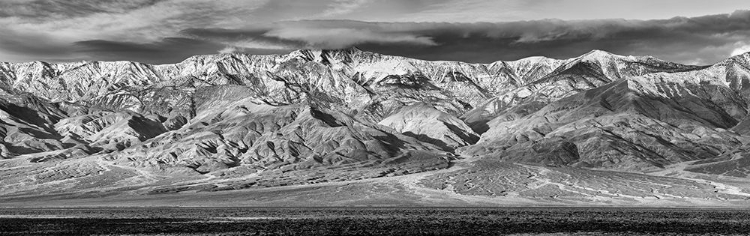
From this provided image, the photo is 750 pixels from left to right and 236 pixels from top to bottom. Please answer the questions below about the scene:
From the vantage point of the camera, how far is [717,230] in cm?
8888

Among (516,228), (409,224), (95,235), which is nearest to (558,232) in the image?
(516,228)

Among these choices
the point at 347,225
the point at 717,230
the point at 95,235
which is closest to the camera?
the point at 95,235

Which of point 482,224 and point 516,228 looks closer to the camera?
point 516,228

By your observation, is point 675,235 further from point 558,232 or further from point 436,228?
point 436,228

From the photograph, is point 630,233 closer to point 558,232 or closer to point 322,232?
point 558,232

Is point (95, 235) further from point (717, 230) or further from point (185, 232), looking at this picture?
point (717, 230)

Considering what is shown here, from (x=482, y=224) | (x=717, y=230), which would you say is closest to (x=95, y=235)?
(x=482, y=224)

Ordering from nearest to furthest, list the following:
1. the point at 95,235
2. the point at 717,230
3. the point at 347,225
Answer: the point at 95,235 → the point at 717,230 → the point at 347,225

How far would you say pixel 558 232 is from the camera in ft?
278

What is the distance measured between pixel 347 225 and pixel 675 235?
3671 centimetres

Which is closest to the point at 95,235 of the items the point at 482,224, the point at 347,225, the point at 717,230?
the point at 347,225

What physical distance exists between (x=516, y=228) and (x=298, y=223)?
27.5 m

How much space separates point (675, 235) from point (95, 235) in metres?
57.7

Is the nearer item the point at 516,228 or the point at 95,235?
the point at 95,235
